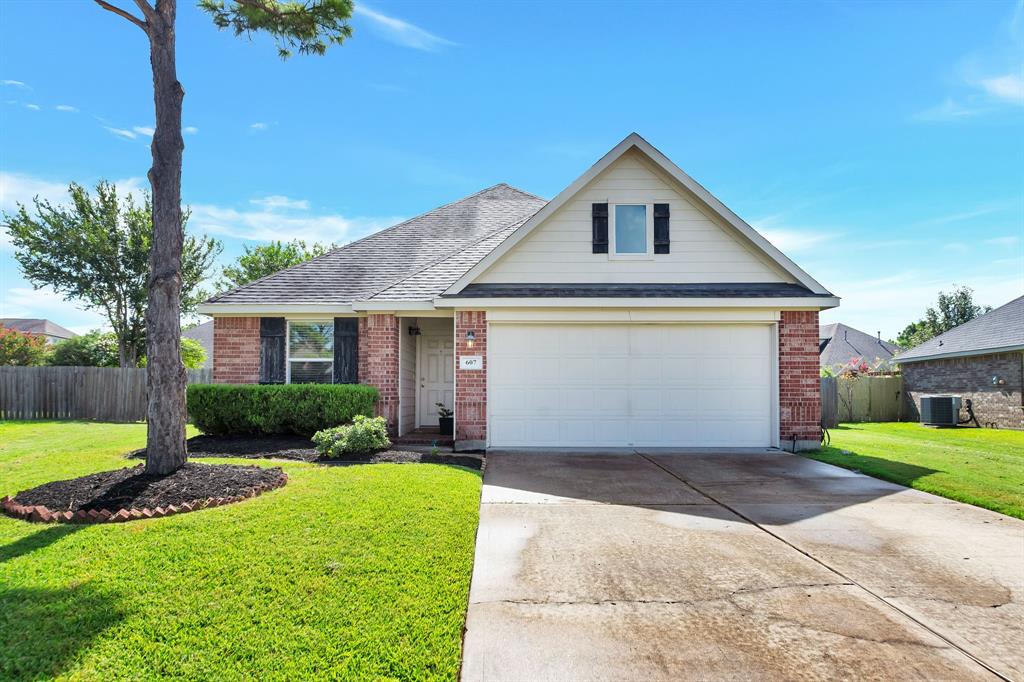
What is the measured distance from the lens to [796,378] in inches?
400

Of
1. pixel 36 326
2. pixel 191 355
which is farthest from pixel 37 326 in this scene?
pixel 191 355

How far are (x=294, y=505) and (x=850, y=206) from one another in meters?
18.0

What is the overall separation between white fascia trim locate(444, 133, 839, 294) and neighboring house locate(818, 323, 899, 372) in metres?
27.5

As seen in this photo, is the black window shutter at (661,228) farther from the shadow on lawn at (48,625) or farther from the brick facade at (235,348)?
the shadow on lawn at (48,625)

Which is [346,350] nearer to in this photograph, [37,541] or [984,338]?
[37,541]

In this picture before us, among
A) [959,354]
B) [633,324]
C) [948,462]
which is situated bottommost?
[948,462]

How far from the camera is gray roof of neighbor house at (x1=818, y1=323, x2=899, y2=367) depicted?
3444 centimetres

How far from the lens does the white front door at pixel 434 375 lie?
43.1 feet

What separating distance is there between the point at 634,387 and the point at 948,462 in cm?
553

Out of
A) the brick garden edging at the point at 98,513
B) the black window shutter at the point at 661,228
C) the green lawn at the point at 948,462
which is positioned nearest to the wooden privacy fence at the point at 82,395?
the brick garden edging at the point at 98,513

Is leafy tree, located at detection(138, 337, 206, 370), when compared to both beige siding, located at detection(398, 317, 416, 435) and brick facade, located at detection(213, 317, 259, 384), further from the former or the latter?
beige siding, located at detection(398, 317, 416, 435)

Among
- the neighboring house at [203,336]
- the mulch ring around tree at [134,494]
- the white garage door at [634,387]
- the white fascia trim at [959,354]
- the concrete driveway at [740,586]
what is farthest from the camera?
the neighboring house at [203,336]

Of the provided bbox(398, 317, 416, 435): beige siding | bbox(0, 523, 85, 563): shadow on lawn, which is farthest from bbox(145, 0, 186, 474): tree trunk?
bbox(398, 317, 416, 435): beige siding

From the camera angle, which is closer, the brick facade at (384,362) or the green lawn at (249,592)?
the green lawn at (249,592)
